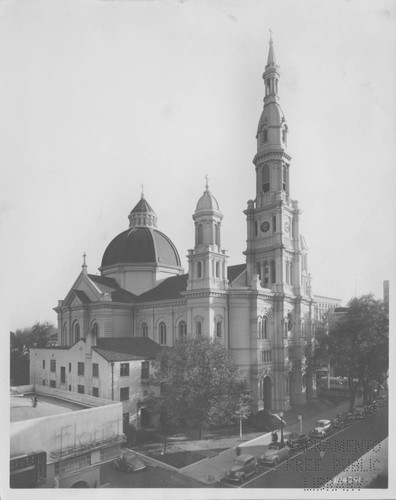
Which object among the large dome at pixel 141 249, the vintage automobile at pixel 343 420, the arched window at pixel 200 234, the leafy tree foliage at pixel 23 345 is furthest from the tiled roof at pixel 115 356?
the vintage automobile at pixel 343 420

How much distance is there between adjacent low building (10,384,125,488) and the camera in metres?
16.1

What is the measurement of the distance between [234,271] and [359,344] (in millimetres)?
10122

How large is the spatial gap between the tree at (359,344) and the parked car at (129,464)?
15217 mm

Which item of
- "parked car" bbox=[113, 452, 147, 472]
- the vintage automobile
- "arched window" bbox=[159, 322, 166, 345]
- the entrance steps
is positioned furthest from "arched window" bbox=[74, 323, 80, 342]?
the vintage automobile

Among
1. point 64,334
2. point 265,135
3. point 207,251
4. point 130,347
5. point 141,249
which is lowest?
point 64,334

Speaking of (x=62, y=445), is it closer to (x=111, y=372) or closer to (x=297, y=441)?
(x=111, y=372)

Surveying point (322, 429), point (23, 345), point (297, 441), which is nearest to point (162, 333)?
point (23, 345)

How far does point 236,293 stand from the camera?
2828 cm

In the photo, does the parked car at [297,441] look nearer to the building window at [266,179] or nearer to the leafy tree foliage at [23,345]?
the building window at [266,179]

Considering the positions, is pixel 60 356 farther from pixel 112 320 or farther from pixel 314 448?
pixel 314 448

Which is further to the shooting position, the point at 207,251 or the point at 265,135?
the point at 265,135

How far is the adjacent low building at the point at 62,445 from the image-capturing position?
16125mm

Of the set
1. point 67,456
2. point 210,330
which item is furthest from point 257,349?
point 67,456

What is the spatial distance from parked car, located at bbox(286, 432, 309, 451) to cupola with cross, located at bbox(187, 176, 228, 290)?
33.3ft
